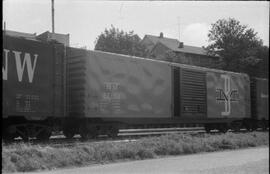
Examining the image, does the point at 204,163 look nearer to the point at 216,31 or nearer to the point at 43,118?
the point at 43,118

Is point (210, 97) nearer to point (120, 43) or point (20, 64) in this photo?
point (20, 64)

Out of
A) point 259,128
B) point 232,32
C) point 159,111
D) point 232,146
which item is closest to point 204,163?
point 232,146

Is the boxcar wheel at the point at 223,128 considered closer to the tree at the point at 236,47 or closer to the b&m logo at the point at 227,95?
the b&m logo at the point at 227,95

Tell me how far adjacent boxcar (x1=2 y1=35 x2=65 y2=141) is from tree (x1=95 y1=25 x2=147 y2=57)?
36.3m

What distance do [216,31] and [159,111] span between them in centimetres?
3293

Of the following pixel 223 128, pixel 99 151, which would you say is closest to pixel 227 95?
pixel 223 128

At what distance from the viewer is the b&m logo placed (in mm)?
20688

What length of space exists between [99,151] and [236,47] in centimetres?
3747

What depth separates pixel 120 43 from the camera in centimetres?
5234

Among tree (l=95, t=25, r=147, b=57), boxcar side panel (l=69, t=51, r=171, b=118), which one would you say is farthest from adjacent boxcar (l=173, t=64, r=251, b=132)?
tree (l=95, t=25, r=147, b=57)

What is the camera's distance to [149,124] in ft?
56.6

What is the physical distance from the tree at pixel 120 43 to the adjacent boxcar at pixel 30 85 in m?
36.3

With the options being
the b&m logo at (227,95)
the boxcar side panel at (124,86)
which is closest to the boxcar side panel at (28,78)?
the boxcar side panel at (124,86)

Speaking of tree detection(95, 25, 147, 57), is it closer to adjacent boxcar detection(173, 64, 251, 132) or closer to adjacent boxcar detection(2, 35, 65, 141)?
adjacent boxcar detection(173, 64, 251, 132)
